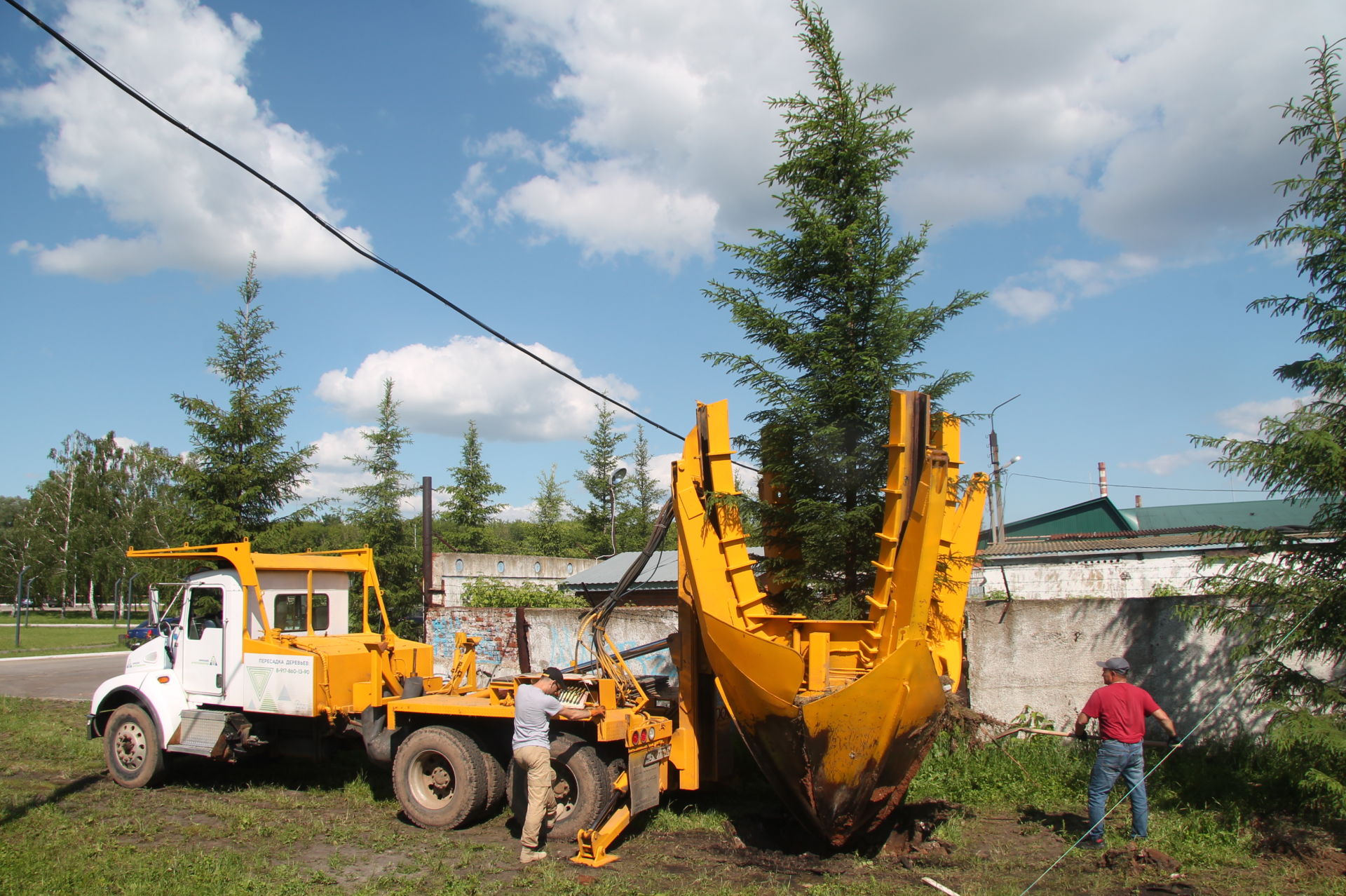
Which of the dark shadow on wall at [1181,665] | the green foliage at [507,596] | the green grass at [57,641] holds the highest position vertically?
the green foliage at [507,596]

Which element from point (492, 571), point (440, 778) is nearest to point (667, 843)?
point (440, 778)

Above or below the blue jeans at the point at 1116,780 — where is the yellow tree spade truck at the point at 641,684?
above

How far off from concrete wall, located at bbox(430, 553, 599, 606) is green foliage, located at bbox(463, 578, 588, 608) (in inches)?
16.2

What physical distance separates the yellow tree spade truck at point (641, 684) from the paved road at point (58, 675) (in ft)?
33.6

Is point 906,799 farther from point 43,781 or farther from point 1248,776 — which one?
point 43,781

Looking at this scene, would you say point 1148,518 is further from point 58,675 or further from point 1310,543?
point 58,675

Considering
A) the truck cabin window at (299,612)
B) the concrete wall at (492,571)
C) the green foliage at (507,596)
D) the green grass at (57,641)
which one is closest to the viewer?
the truck cabin window at (299,612)

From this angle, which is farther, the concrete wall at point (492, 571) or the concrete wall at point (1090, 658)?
the concrete wall at point (492, 571)

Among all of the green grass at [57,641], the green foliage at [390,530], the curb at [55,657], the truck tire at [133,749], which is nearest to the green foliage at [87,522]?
the green grass at [57,641]

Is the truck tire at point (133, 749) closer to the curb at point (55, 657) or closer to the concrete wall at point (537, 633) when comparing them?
the concrete wall at point (537, 633)

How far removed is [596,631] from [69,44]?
6.23 metres

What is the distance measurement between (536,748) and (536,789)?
329 mm

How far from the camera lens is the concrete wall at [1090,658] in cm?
898

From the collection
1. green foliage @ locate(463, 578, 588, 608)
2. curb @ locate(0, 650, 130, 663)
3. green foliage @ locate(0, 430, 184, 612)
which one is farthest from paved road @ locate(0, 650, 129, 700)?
green foliage @ locate(0, 430, 184, 612)
